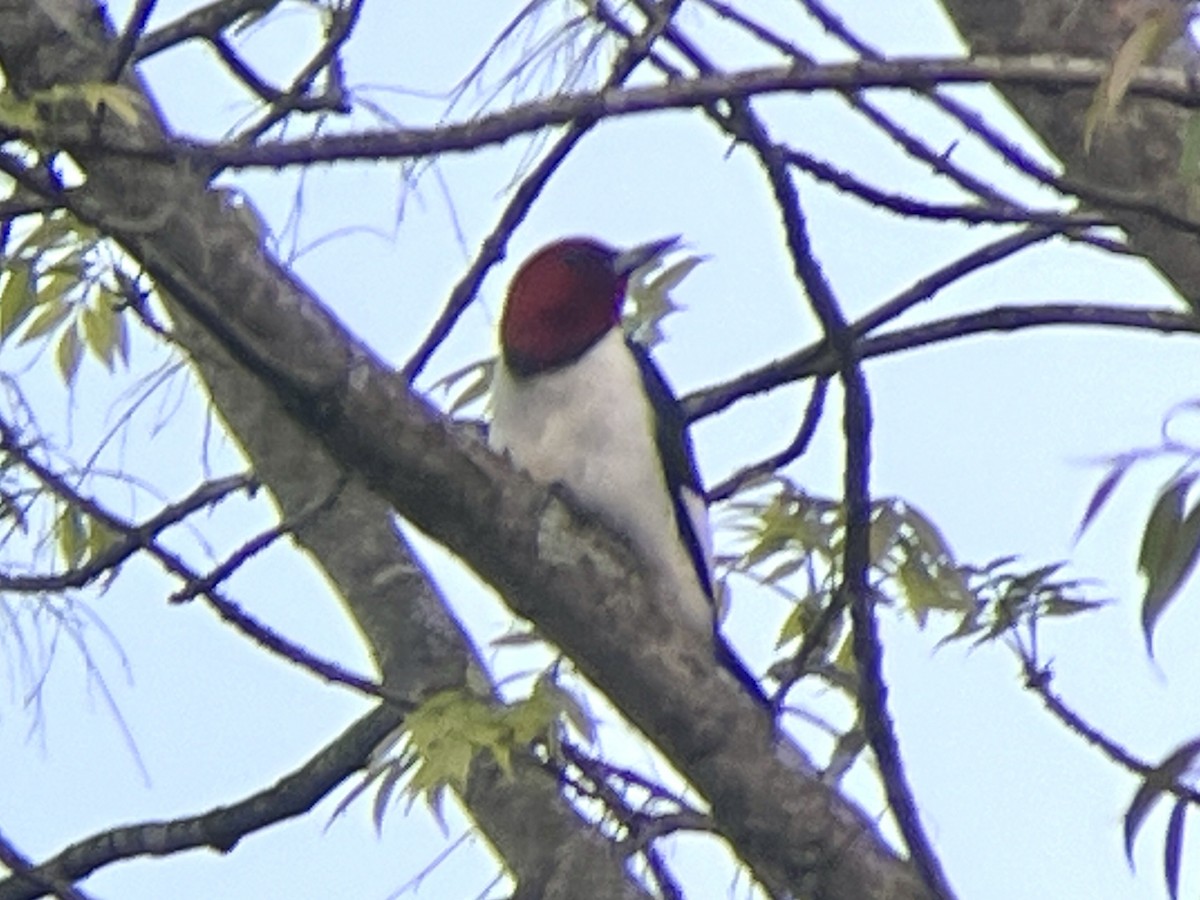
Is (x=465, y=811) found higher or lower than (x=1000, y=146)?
higher

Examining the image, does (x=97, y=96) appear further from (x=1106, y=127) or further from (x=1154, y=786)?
(x=1106, y=127)

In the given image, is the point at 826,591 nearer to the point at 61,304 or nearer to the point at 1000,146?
the point at 1000,146

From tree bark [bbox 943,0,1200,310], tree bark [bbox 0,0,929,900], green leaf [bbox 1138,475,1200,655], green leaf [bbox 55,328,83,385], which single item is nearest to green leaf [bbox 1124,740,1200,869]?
green leaf [bbox 1138,475,1200,655]

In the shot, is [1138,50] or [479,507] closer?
[1138,50]

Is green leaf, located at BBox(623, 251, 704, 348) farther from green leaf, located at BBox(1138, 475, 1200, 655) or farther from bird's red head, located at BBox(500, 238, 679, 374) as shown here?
green leaf, located at BBox(1138, 475, 1200, 655)

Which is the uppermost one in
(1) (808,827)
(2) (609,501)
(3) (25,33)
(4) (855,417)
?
(3) (25,33)

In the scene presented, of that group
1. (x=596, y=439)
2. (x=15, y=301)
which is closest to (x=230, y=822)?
→ (x=15, y=301)

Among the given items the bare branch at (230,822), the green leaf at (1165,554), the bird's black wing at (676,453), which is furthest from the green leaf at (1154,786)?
the bird's black wing at (676,453)

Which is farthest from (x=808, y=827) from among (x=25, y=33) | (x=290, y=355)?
(x=25, y=33)
